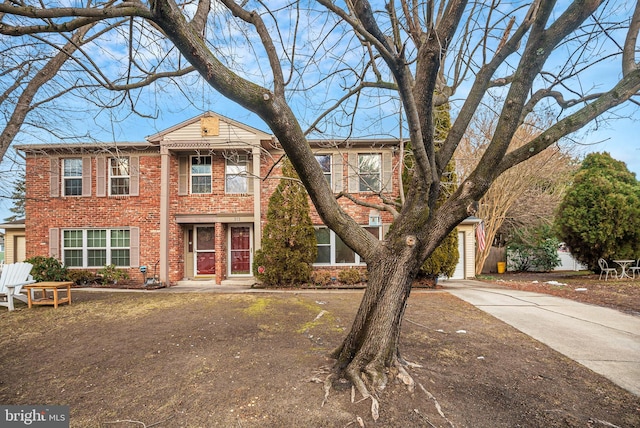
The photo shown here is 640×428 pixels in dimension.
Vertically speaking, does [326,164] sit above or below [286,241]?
above

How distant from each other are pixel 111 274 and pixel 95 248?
1.38m

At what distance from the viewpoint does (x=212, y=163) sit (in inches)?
445

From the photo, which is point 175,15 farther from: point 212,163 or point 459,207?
point 212,163

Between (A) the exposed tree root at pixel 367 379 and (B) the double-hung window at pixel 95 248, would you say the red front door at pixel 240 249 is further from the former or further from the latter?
(A) the exposed tree root at pixel 367 379

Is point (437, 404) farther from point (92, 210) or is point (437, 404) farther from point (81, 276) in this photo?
point (92, 210)

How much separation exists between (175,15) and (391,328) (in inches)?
140

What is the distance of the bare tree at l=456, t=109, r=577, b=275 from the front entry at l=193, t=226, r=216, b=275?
1127 cm

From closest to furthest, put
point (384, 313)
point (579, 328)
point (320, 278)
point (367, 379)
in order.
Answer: point (367, 379) → point (384, 313) → point (579, 328) → point (320, 278)

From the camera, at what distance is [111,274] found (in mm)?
10672

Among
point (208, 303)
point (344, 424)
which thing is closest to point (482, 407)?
point (344, 424)

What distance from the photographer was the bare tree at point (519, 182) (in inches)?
540

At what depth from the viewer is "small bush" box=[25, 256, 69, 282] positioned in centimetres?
938

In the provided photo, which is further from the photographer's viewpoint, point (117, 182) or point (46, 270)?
point (117, 182)

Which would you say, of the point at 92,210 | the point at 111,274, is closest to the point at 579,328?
the point at 111,274
